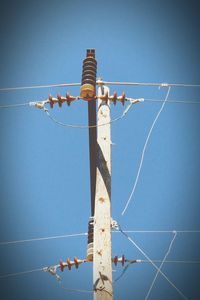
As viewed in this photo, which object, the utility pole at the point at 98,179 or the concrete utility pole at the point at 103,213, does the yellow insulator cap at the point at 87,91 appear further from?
the concrete utility pole at the point at 103,213

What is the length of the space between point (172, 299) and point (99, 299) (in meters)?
13.1

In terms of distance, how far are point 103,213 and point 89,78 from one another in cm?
187

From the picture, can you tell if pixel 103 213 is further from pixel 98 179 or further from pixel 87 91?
pixel 87 91

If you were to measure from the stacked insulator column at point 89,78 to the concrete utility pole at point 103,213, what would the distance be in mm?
440

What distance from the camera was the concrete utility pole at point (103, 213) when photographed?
3.68 meters

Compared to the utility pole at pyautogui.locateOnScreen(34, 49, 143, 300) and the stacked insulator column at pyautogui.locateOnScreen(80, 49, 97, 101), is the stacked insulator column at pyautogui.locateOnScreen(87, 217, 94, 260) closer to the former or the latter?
the utility pole at pyautogui.locateOnScreen(34, 49, 143, 300)

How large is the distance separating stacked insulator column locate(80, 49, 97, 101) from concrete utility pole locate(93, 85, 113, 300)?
44 cm

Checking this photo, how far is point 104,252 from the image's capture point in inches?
152

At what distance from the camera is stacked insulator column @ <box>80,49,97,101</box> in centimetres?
467

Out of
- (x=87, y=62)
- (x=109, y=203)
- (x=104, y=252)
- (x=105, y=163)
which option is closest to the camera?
(x=104, y=252)

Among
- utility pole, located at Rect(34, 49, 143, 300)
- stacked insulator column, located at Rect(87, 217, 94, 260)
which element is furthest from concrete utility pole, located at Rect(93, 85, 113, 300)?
stacked insulator column, located at Rect(87, 217, 94, 260)

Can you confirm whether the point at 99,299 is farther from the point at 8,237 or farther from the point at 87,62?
the point at 8,237

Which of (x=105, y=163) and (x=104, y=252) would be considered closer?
(x=104, y=252)

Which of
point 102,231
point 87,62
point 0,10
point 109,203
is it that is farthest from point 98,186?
point 0,10
